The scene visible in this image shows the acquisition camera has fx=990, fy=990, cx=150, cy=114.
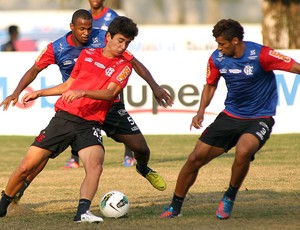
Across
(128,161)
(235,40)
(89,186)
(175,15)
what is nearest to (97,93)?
(89,186)

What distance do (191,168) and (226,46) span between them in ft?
4.24

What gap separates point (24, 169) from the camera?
9.98 meters

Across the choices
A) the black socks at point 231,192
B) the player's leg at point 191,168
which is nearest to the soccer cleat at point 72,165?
the player's leg at point 191,168

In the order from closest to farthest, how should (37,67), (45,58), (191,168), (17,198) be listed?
(191,168) → (17,198) → (37,67) → (45,58)

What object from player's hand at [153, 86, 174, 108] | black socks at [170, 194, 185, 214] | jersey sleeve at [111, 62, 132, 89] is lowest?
black socks at [170, 194, 185, 214]

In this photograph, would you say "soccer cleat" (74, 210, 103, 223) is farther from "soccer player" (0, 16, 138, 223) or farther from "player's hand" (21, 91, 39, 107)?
"player's hand" (21, 91, 39, 107)

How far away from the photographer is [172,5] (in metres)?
90.9

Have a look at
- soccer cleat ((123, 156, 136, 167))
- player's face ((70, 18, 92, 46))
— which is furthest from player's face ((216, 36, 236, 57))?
soccer cleat ((123, 156, 136, 167))

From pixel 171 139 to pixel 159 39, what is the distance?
21.5 meters

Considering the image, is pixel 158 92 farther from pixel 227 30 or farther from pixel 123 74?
→ pixel 227 30

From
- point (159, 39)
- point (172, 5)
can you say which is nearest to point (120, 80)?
point (159, 39)

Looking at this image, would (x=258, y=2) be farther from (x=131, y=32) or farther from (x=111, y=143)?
(x=131, y=32)

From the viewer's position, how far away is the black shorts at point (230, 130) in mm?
9930

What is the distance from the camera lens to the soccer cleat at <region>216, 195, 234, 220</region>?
32.8 ft
